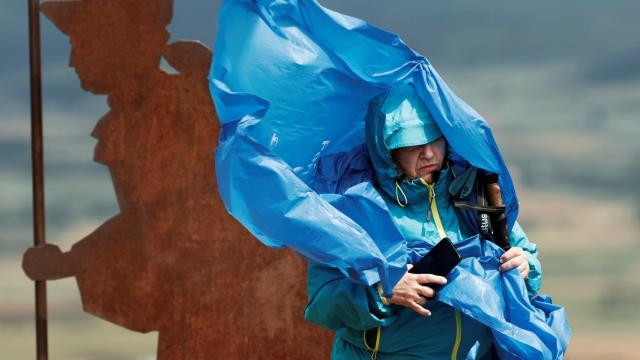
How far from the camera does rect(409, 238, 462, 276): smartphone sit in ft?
9.75

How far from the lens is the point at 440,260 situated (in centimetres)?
298

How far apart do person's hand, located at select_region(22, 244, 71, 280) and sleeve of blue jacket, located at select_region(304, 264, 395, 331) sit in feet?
7.18

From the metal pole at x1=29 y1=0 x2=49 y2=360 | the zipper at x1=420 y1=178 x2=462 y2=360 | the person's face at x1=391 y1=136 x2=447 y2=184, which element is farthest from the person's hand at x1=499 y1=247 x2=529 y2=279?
the metal pole at x1=29 y1=0 x2=49 y2=360

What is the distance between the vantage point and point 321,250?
2.87 meters

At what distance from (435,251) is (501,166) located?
1.14 ft

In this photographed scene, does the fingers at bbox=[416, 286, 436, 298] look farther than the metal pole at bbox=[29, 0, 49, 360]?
No

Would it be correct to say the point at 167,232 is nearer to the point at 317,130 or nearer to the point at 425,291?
the point at 317,130

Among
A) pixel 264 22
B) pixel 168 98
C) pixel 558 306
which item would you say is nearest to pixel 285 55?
pixel 264 22

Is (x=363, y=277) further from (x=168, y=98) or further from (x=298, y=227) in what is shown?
(x=168, y=98)

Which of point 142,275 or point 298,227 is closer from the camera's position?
point 298,227

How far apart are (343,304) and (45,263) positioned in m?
2.34

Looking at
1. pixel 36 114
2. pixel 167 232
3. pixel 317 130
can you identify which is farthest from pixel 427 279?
pixel 36 114

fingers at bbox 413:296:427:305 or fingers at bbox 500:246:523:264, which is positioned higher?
fingers at bbox 500:246:523:264

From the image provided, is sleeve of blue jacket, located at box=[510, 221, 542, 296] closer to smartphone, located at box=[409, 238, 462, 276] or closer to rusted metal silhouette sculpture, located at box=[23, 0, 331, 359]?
smartphone, located at box=[409, 238, 462, 276]
